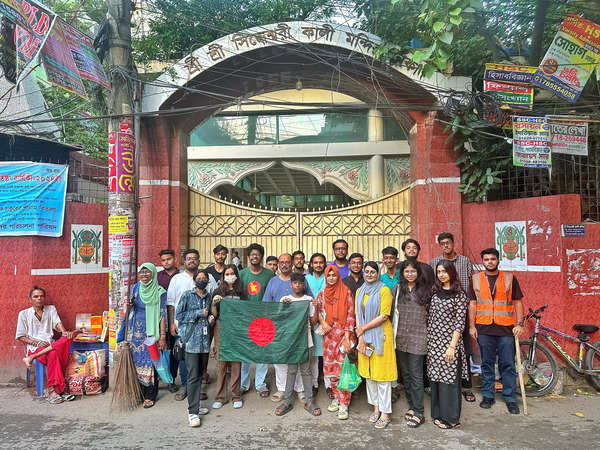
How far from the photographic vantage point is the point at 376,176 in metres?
10.1

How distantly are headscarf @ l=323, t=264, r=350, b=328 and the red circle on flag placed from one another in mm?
682

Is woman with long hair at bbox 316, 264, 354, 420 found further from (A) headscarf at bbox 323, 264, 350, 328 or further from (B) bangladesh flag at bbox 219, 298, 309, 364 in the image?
(B) bangladesh flag at bbox 219, 298, 309, 364

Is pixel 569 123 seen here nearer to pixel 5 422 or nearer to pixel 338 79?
pixel 338 79

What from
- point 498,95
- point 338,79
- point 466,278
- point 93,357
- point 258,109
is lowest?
point 93,357

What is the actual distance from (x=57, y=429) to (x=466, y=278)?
4725 mm

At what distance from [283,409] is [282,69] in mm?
5390

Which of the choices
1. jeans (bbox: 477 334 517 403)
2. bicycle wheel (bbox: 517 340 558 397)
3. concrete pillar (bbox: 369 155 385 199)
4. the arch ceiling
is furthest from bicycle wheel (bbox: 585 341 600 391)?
concrete pillar (bbox: 369 155 385 199)

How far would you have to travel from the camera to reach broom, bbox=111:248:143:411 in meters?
4.46

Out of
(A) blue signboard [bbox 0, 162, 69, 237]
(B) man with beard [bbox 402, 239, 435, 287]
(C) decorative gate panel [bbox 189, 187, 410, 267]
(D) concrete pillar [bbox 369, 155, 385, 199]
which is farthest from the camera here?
(D) concrete pillar [bbox 369, 155, 385, 199]

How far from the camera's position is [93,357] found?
16.5 feet

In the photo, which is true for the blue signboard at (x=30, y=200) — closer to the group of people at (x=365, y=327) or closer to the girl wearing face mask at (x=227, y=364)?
the group of people at (x=365, y=327)

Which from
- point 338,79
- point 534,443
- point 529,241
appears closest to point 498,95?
point 529,241

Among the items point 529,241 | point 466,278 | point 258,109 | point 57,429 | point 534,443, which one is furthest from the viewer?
point 258,109

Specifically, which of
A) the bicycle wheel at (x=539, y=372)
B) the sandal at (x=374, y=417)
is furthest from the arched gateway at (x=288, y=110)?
the sandal at (x=374, y=417)
